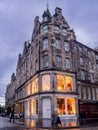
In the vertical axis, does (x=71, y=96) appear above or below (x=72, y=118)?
above

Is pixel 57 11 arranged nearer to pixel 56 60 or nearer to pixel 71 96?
pixel 56 60

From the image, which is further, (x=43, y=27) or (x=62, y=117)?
(x=43, y=27)

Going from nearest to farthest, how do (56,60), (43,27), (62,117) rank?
(62,117) → (56,60) → (43,27)

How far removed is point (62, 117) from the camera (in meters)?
32.6

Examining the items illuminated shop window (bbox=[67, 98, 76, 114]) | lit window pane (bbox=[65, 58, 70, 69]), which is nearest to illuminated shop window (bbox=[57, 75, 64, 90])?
lit window pane (bbox=[65, 58, 70, 69])

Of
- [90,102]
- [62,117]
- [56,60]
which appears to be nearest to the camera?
[62,117]

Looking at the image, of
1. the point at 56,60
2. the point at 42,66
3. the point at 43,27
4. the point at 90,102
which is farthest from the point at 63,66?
the point at 90,102

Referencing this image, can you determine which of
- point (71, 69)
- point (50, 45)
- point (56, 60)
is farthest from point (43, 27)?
point (71, 69)

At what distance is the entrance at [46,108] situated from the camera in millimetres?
31906

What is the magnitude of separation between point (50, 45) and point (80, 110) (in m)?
14.4

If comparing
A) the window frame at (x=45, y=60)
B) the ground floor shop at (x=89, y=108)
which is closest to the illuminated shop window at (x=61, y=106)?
the ground floor shop at (x=89, y=108)

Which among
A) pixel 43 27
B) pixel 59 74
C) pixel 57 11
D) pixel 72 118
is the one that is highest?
pixel 57 11

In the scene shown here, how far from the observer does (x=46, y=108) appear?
32250 mm

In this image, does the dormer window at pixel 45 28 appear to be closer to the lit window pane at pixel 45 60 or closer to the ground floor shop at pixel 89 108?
the lit window pane at pixel 45 60
